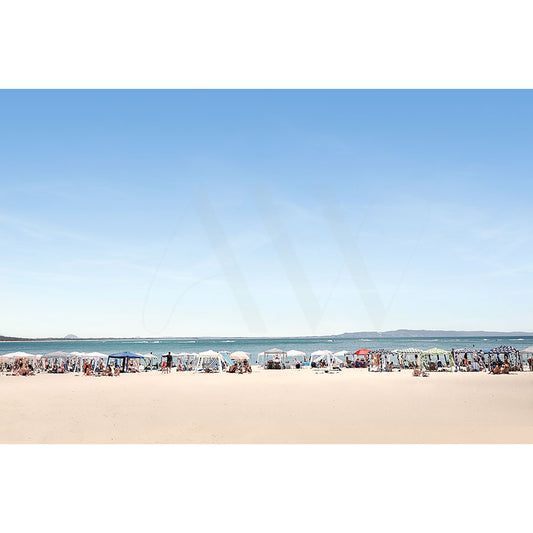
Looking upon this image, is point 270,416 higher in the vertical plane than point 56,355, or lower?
lower

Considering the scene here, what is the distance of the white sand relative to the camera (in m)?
9.23

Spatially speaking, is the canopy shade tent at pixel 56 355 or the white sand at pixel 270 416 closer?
the white sand at pixel 270 416

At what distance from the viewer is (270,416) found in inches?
462

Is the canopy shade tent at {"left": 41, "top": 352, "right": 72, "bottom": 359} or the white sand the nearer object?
the white sand

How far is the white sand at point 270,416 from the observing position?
923 centimetres

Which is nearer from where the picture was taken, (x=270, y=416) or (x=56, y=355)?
(x=270, y=416)

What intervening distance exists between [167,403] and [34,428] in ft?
15.7

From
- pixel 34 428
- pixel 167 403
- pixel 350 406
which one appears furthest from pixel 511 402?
pixel 34 428

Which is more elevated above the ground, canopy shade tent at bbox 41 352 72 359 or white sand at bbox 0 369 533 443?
canopy shade tent at bbox 41 352 72 359

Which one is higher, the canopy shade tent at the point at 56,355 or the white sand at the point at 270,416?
the canopy shade tent at the point at 56,355
